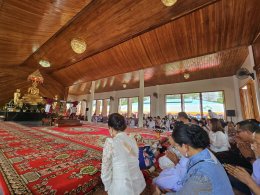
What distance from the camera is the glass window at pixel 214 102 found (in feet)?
26.7

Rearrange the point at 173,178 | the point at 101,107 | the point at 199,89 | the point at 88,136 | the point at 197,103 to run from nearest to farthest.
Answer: the point at 173,178 → the point at 88,136 → the point at 199,89 → the point at 197,103 → the point at 101,107

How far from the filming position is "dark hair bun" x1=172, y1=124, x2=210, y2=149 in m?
0.89

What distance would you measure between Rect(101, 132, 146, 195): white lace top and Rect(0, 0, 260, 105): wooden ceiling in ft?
13.5

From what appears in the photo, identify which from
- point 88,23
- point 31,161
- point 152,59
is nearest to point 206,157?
point 31,161

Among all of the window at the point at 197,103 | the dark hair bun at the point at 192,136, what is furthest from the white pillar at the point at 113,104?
the dark hair bun at the point at 192,136

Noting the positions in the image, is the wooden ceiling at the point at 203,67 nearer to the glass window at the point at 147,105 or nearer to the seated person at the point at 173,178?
the glass window at the point at 147,105

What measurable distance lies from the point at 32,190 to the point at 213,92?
9.89 metres

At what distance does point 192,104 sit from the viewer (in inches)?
360

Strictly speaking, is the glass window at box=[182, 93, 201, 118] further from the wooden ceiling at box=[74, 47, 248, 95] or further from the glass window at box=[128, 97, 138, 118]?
the glass window at box=[128, 97, 138, 118]

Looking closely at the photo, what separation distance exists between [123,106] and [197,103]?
6.90 m

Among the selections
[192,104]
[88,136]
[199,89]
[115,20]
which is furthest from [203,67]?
[88,136]

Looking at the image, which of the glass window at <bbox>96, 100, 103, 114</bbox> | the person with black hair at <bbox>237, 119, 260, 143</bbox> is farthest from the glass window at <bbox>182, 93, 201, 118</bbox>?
the glass window at <bbox>96, 100, 103, 114</bbox>

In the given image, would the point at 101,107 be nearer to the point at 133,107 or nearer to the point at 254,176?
the point at 133,107

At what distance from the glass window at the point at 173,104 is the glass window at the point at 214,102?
1661mm
